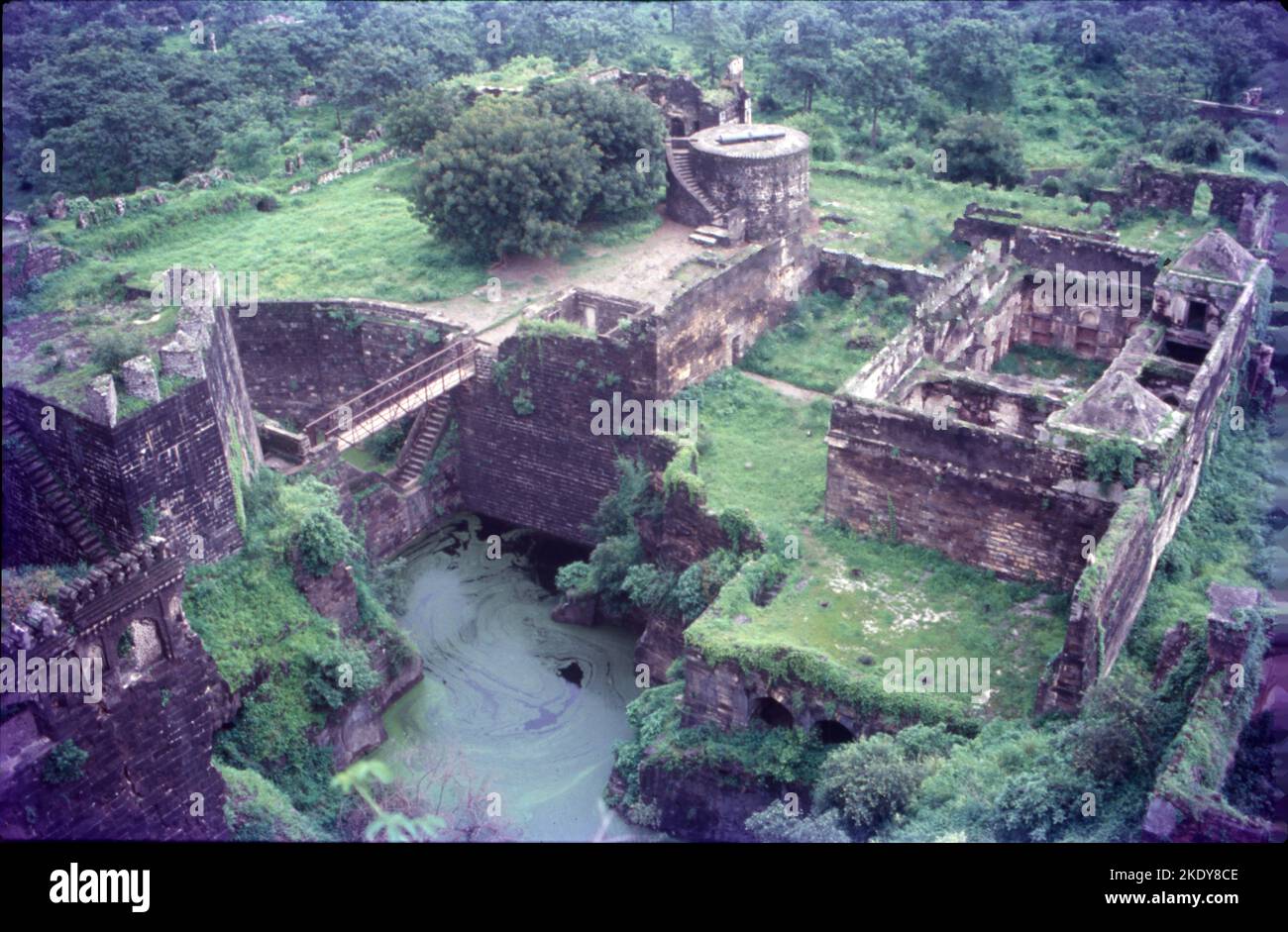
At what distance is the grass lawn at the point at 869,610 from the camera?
18.0 metres

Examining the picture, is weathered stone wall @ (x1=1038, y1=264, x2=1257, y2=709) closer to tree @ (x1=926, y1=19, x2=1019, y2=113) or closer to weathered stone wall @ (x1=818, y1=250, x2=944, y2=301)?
weathered stone wall @ (x1=818, y1=250, x2=944, y2=301)

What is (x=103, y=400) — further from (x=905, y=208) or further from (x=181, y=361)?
(x=905, y=208)

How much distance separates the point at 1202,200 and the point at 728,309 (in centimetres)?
1262

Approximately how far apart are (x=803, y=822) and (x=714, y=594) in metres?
5.41

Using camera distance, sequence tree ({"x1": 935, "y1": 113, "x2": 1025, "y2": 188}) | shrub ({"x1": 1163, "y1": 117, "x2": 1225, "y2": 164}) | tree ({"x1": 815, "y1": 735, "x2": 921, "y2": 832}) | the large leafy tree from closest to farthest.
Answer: tree ({"x1": 815, "y1": 735, "x2": 921, "y2": 832})
tree ({"x1": 935, "y1": 113, "x2": 1025, "y2": 188})
shrub ({"x1": 1163, "y1": 117, "x2": 1225, "y2": 164})
the large leafy tree

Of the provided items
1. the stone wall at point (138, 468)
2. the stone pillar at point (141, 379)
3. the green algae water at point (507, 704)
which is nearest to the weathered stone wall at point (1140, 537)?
the green algae water at point (507, 704)

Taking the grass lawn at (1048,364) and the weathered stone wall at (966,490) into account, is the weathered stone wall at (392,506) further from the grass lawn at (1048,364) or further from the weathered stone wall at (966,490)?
the grass lawn at (1048,364)

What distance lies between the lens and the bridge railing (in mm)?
24422

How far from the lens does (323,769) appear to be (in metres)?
19.7

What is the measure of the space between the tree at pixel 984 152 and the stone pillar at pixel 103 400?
2406cm

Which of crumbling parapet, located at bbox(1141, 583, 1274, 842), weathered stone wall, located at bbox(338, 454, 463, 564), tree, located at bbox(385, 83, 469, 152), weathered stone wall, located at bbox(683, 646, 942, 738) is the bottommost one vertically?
weathered stone wall, located at bbox(338, 454, 463, 564)

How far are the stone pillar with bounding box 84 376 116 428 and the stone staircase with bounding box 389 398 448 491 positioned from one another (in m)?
8.74

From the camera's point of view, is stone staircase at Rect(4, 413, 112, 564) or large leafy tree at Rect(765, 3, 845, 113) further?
large leafy tree at Rect(765, 3, 845, 113)

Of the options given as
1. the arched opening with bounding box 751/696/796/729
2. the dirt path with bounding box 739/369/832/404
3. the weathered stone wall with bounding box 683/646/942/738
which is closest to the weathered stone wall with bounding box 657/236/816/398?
the dirt path with bounding box 739/369/832/404
